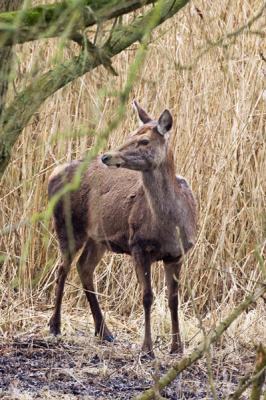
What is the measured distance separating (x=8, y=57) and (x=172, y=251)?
2924 millimetres

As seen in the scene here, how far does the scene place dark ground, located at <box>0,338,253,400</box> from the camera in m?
4.28

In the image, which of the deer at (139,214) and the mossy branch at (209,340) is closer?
the mossy branch at (209,340)

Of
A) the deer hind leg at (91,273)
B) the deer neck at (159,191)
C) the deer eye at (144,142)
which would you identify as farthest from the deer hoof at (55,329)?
the deer eye at (144,142)

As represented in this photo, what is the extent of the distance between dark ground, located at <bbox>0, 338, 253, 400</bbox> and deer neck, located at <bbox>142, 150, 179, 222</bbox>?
110 cm

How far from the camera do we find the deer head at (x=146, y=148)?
16.8 ft

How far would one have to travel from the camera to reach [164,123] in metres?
5.30

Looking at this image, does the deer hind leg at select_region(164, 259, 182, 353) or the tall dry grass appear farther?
the tall dry grass

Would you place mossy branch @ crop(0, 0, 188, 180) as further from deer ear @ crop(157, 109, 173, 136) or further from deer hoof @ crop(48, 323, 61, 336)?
deer hoof @ crop(48, 323, 61, 336)

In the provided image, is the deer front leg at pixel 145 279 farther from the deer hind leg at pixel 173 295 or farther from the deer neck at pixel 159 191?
the deer neck at pixel 159 191

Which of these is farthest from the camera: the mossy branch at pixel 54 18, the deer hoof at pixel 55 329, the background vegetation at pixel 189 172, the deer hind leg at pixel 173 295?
the background vegetation at pixel 189 172

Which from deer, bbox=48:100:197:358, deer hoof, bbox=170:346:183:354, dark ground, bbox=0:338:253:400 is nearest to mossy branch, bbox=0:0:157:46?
dark ground, bbox=0:338:253:400

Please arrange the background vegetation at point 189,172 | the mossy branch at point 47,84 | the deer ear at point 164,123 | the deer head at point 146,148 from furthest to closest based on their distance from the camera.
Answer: the background vegetation at point 189,172 → the deer ear at point 164,123 → the deer head at point 146,148 → the mossy branch at point 47,84

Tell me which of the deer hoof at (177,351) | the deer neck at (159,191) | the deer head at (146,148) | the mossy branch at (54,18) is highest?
the mossy branch at (54,18)

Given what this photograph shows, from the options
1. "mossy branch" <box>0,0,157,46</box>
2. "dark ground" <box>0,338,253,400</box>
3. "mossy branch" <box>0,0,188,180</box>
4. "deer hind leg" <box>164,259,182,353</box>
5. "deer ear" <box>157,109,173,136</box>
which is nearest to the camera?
"mossy branch" <box>0,0,157,46</box>
